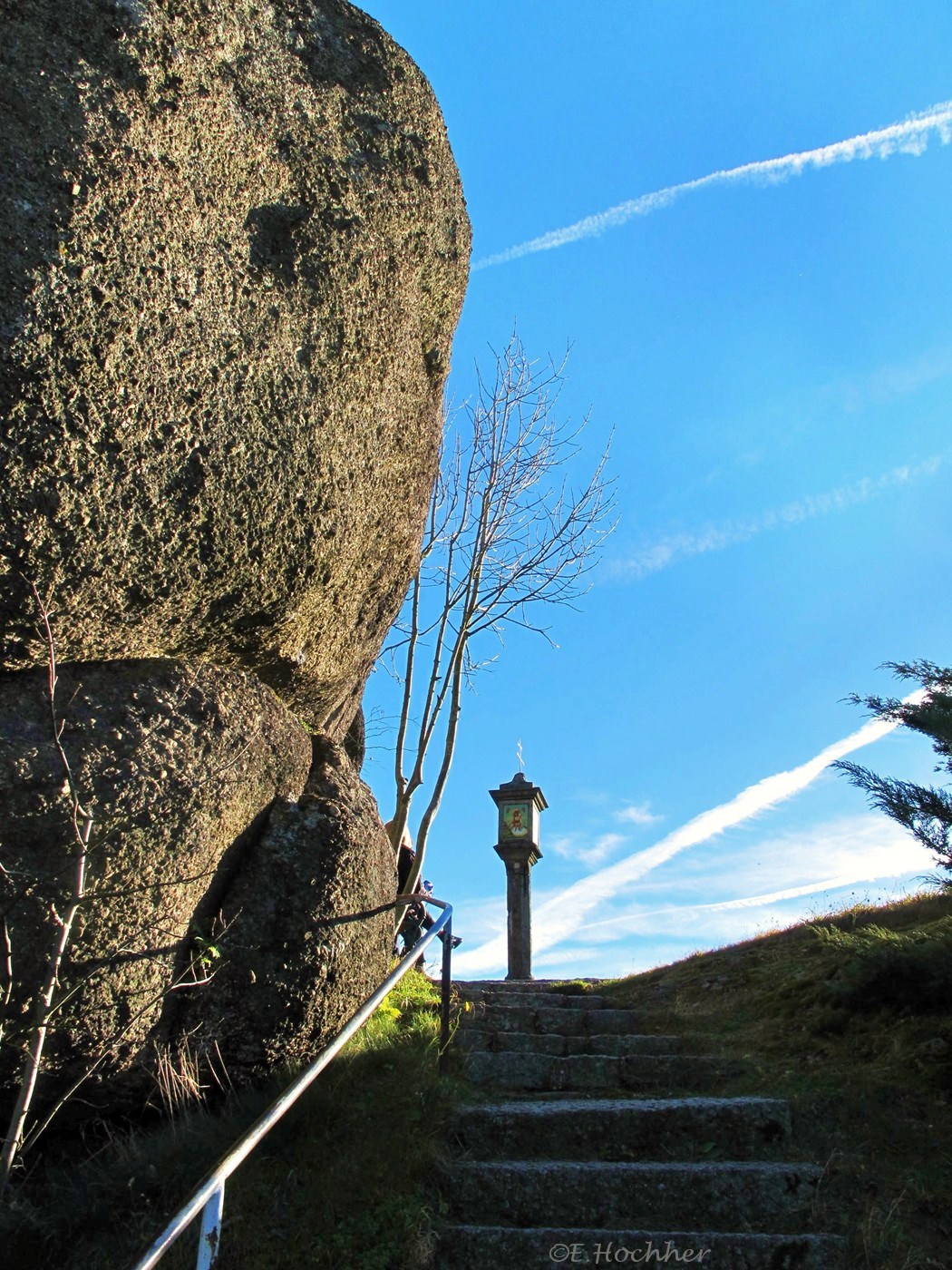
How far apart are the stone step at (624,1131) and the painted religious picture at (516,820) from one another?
7057mm

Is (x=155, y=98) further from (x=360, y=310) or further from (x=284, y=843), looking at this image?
(x=284, y=843)

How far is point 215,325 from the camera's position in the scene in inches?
129

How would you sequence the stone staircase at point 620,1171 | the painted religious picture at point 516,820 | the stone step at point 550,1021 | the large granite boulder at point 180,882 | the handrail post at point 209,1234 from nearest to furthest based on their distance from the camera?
the handrail post at point 209,1234 < the large granite boulder at point 180,882 < the stone staircase at point 620,1171 < the stone step at point 550,1021 < the painted religious picture at point 516,820

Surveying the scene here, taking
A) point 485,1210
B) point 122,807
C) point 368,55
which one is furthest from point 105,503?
point 485,1210

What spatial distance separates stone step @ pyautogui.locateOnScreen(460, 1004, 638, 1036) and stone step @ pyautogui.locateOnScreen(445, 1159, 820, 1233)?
2.25 m

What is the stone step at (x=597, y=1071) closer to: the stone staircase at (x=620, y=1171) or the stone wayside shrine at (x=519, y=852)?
the stone staircase at (x=620, y=1171)

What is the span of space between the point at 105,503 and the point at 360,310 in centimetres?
146

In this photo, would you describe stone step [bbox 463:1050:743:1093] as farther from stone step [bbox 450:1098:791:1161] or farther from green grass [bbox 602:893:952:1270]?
stone step [bbox 450:1098:791:1161]

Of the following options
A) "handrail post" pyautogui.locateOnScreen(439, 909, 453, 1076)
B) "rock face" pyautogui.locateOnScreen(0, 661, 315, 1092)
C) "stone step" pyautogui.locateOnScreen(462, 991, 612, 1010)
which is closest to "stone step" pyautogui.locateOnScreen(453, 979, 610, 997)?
"stone step" pyautogui.locateOnScreen(462, 991, 612, 1010)

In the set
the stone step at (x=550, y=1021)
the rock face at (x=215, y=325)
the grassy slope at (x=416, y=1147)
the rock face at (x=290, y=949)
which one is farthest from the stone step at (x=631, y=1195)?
the stone step at (x=550, y=1021)

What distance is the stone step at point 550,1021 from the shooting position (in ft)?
19.6

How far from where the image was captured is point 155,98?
3146mm

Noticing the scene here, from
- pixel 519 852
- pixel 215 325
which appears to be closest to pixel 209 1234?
pixel 215 325

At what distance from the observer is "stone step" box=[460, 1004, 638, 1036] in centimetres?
597
